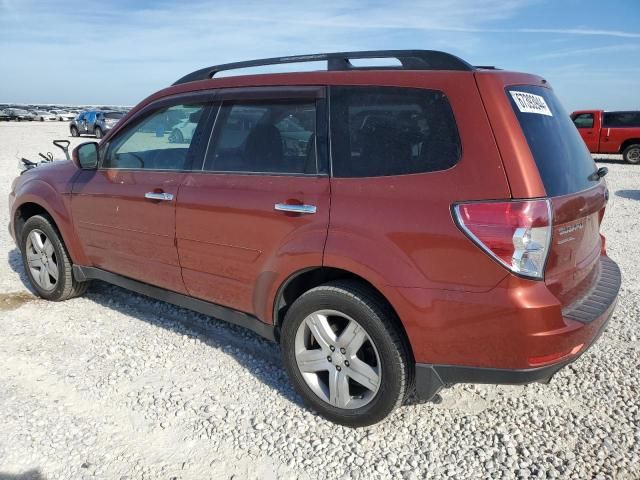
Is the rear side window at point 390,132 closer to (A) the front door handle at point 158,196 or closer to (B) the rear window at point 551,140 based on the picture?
(B) the rear window at point 551,140

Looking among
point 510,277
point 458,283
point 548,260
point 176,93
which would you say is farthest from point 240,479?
point 176,93

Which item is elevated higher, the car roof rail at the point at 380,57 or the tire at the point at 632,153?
the car roof rail at the point at 380,57

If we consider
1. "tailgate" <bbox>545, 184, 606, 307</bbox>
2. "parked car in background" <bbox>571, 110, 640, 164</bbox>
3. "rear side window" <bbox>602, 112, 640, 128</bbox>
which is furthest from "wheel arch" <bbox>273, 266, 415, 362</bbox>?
"rear side window" <bbox>602, 112, 640, 128</bbox>

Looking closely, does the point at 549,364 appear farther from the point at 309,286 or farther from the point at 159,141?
the point at 159,141

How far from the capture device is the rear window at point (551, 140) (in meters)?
2.32

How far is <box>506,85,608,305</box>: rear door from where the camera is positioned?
7.48 feet

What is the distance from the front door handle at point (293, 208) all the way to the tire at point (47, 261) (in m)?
2.46

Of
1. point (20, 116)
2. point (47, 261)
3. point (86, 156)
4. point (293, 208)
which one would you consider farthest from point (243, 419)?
point (20, 116)

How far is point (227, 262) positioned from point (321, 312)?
0.72 metres

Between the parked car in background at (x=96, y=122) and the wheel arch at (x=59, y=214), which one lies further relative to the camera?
the parked car in background at (x=96, y=122)

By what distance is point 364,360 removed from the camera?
8.96 feet

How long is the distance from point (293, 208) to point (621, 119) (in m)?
18.2

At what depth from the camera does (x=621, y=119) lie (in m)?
17.4

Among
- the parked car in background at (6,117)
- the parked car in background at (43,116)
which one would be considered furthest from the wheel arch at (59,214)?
the parked car in background at (43,116)
